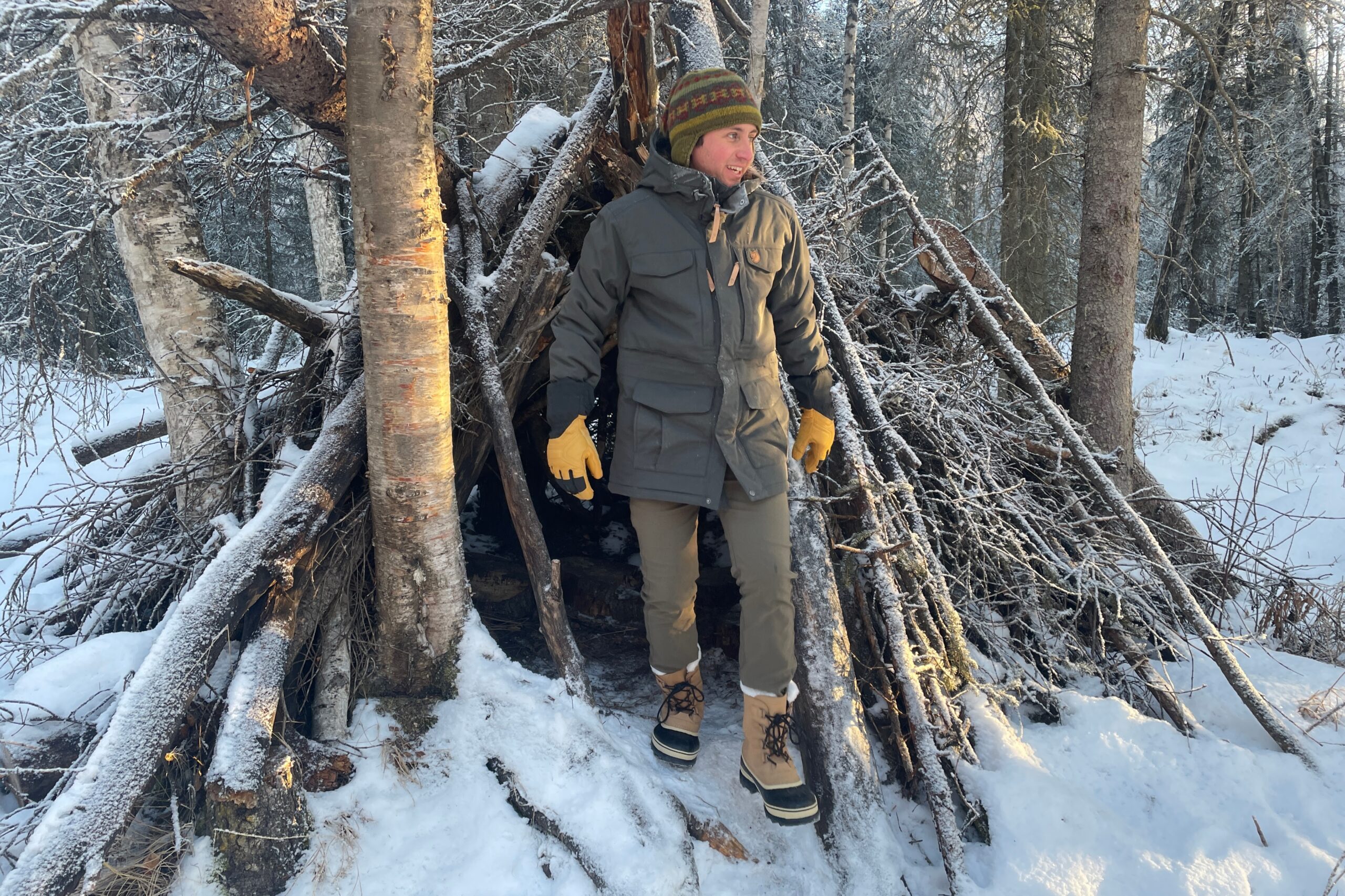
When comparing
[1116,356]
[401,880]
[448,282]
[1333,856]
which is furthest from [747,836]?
[1116,356]

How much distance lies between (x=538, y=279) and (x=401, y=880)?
249 cm

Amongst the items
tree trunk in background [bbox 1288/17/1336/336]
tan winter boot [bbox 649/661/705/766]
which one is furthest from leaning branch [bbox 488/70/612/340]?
tree trunk in background [bbox 1288/17/1336/336]

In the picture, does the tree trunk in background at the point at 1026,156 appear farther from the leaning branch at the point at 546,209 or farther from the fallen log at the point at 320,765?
the fallen log at the point at 320,765

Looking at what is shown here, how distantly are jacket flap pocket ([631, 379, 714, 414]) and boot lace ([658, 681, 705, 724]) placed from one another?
107cm

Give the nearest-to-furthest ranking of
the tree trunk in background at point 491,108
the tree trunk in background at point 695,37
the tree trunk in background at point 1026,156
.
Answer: the tree trunk in background at point 695,37 → the tree trunk in background at point 1026,156 → the tree trunk in background at point 491,108

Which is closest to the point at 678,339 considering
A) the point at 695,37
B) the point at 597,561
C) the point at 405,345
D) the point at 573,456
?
the point at 573,456

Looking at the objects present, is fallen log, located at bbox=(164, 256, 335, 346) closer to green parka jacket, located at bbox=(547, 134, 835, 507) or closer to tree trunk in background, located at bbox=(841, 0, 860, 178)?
green parka jacket, located at bbox=(547, 134, 835, 507)

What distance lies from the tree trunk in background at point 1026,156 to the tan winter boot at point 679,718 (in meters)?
6.65

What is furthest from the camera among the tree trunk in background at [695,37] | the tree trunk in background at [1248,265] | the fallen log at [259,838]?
the tree trunk in background at [1248,265]

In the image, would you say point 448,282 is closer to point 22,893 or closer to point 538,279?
point 538,279

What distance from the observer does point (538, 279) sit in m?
3.54

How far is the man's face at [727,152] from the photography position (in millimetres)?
2525

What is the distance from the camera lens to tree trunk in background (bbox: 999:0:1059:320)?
7.87m

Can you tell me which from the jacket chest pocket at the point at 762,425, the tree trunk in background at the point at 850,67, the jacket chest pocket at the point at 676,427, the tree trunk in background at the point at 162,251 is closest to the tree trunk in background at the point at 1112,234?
the jacket chest pocket at the point at 762,425
